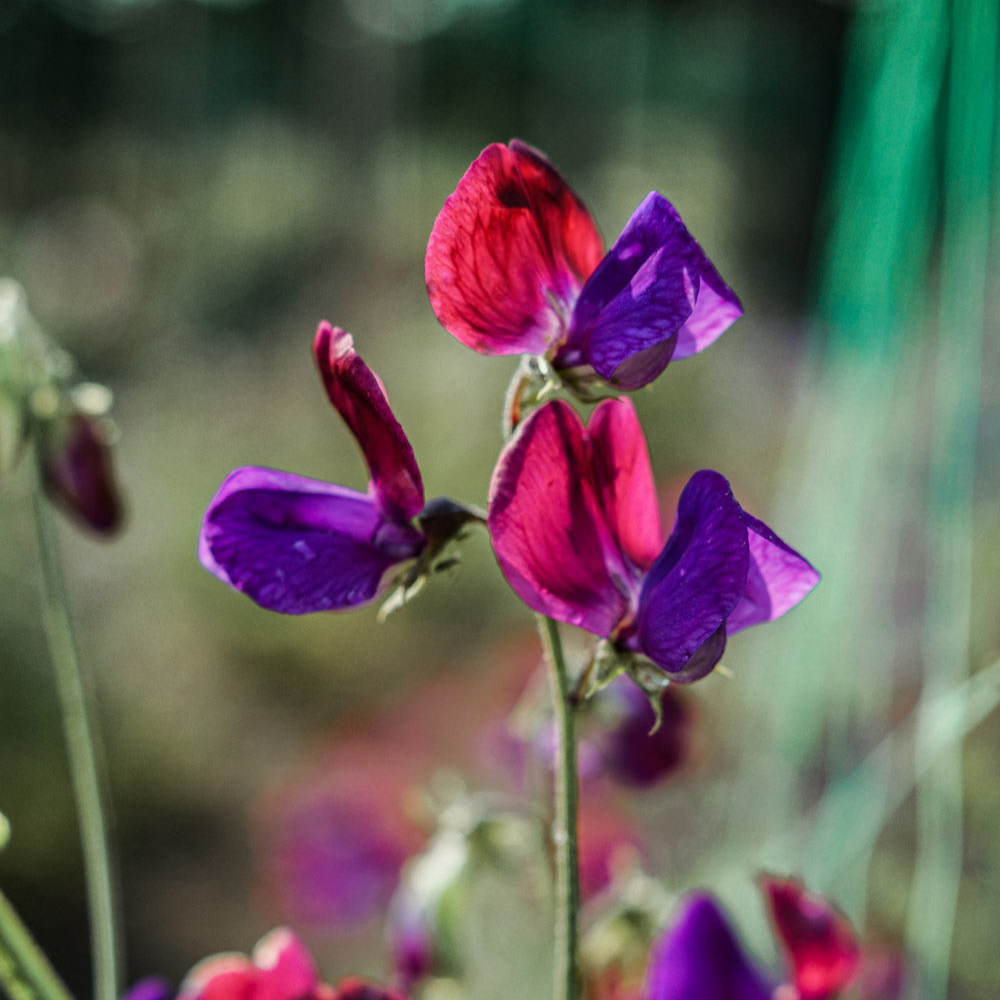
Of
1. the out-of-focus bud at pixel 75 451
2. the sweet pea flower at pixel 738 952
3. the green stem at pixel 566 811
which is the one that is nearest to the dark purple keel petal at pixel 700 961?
the sweet pea flower at pixel 738 952

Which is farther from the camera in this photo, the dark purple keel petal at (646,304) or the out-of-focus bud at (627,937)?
the out-of-focus bud at (627,937)

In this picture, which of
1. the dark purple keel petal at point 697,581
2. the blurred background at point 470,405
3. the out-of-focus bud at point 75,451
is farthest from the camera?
the blurred background at point 470,405

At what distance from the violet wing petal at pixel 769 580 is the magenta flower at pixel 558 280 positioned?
69mm

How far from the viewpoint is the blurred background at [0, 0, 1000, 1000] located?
3.10 ft

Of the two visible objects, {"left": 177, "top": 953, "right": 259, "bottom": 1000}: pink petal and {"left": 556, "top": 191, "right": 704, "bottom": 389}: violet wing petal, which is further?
{"left": 177, "top": 953, "right": 259, "bottom": 1000}: pink petal

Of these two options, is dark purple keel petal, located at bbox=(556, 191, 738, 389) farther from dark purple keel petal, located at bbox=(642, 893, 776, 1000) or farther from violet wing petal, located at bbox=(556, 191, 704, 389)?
dark purple keel petal, located at bbox=(642, 893, 776, 1000)

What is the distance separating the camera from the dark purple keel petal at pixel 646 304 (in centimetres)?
38

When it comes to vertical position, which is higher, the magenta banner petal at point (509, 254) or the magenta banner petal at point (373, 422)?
the magenta banner petal at point (509, 254)

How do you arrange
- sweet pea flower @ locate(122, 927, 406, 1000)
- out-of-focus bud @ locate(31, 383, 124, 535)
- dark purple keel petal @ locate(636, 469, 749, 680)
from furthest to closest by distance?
1. out-of-focus bud @ locate(31, 383, 124, 535)
2. sweet pea flower @ locate(122, 927, 406, 1000)
3. dark purple keel petal @ locate(636, 469, 749, 680)

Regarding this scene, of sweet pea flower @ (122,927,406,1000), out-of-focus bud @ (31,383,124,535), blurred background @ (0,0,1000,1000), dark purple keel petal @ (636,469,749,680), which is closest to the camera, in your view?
dark purple keel petal @ (636,469,749,680)

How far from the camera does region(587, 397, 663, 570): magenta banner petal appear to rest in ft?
1.39

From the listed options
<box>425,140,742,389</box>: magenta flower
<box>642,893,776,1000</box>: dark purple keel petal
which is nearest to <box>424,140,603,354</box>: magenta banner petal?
<box>425,140,742,389</box>: magenta flower

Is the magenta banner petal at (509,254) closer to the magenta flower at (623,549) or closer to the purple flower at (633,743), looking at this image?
the magenta flower at (623,549)

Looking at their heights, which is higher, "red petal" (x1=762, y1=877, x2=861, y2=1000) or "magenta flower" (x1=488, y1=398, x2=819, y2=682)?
"magenta flower" (x1=488, y1=398, x2=819, y2=682)
